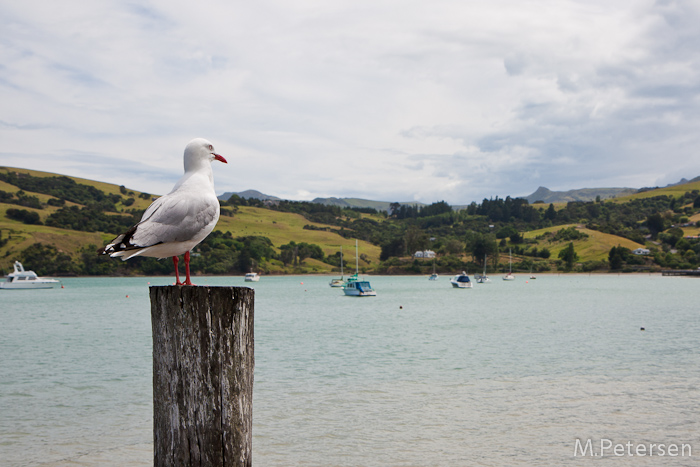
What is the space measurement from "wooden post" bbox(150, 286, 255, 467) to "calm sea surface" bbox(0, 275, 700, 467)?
32.4ft

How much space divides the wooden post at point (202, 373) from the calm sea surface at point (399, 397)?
32.4ft

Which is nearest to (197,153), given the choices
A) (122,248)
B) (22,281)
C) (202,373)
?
(122,248)

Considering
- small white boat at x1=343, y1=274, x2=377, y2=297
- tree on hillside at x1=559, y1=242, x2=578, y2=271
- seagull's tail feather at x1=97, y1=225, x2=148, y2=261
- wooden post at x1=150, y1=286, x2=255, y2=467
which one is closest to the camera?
wooden post at x1=150, y1=286, x2=255, y2=467

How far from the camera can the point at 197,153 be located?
7.05m

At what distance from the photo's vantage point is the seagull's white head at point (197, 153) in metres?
7.04

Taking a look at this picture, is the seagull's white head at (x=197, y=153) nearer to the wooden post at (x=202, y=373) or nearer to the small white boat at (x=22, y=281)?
the wooden post at (x=202, y=373)

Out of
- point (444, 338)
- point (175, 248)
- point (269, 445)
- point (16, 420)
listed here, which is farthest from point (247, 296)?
point (444, 338)

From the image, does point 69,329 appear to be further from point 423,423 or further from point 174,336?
point 174,336

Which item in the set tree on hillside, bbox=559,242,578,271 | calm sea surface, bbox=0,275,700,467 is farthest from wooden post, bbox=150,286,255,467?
tree on hillside, bbox=559,242,578,271

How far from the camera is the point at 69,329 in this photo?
169 ft

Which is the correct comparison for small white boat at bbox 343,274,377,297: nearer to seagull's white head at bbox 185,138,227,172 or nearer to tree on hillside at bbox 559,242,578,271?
seagull's white head at bbox 185,138,227,172

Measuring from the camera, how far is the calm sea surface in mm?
15211

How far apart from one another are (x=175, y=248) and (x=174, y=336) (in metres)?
1.85

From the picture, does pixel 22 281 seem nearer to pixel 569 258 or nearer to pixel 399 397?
pixel 399 397
